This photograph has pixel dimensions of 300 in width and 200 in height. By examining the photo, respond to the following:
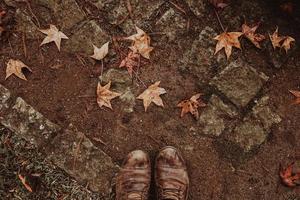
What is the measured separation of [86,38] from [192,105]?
0.90m

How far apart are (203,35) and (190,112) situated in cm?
57

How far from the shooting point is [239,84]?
3551 mm

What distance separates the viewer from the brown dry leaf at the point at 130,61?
350 cm

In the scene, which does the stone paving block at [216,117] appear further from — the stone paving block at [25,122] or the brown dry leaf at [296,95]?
the stone paving block at [25,122]

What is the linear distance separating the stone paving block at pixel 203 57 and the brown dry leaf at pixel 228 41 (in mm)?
38

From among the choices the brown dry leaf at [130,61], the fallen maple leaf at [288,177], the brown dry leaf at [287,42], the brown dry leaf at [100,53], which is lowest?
the fallen maple leaf at [288,177]

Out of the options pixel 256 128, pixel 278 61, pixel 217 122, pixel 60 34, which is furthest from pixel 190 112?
pixel 60 34

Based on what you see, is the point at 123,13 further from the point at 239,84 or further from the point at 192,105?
the point at 239,84

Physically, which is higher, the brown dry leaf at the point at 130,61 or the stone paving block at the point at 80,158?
the brown dry leaf at the point at 130,61

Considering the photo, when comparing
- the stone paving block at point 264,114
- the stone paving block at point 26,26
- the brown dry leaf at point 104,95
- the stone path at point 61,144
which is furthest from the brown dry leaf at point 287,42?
the stone paving block at point 26,26

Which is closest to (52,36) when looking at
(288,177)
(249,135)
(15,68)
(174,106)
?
(15,68)

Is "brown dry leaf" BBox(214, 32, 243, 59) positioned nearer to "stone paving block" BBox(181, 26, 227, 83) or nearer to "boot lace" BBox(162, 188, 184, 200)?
"stone paving block" BBox(181, 26, 227, 83)

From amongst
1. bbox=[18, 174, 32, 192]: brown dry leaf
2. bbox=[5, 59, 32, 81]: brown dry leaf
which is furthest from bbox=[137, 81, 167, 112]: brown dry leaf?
bbox=[18, 174, 32, 192]: brown dry leaf

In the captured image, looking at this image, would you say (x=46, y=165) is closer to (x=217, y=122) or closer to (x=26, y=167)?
(x=26, y=167)
